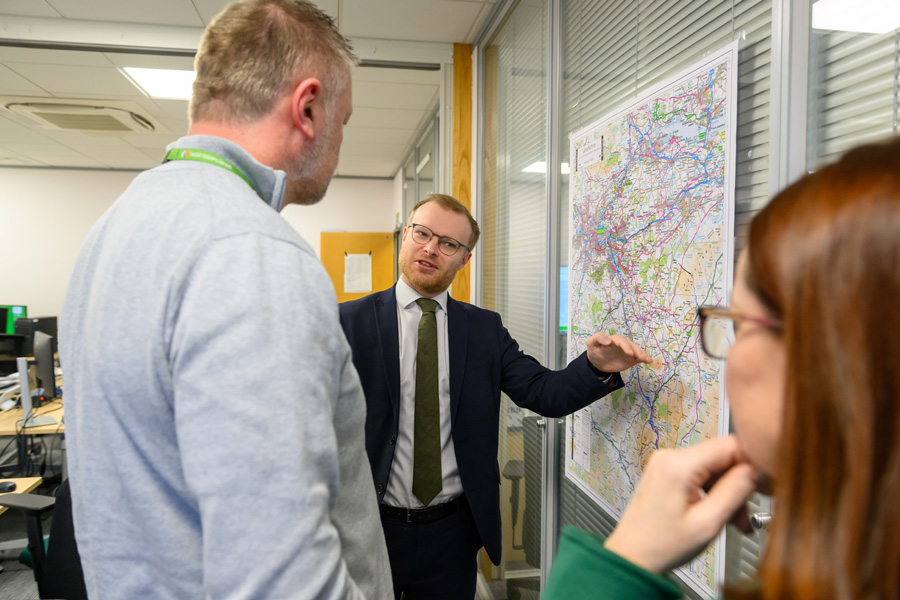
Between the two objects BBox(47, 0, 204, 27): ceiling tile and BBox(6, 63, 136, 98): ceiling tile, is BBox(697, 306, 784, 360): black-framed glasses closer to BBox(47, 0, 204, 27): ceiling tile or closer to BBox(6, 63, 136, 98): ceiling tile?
BBox(47, 0, 204, 27): ceiling tile

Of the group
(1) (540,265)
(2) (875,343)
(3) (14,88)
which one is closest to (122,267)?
(2) (875,343)

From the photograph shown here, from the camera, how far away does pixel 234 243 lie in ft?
2.06

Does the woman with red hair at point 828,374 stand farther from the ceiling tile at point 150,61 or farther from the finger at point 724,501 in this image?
the ceiling tile at point 150,61

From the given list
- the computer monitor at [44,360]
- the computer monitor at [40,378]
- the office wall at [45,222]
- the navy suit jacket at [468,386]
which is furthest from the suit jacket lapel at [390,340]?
the office wall at [45,222]

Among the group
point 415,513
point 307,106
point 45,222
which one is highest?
point 45,222

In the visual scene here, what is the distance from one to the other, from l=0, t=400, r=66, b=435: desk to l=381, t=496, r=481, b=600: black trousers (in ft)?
7.24

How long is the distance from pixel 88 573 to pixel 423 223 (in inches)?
51.1

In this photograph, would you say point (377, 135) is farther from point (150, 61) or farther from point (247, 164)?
point (247, 164)

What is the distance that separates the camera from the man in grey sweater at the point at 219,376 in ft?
1.90

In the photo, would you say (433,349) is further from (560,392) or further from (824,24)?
(824,24)

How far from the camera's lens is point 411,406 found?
1.60 metres

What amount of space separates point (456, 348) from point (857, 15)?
1.19 metres

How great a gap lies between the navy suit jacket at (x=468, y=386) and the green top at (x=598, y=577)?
0.96 m

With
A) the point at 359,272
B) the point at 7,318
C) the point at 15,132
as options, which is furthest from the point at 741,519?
the point at 15,132
